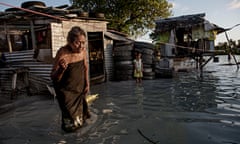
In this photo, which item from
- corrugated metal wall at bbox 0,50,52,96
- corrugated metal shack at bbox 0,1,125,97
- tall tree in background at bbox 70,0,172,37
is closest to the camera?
corrugated metal shack at bbox 0,1,125,97

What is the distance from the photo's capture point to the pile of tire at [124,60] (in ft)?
42.6

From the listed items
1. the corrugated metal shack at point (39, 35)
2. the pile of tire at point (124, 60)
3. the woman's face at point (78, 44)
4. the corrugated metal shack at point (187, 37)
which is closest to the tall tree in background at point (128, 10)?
the corrugated metal shack at point (187, 37)

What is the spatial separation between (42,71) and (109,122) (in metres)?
5.50

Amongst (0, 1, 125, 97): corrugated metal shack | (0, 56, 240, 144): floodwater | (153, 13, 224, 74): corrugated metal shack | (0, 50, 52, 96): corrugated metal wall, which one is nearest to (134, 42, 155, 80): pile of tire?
(0, 1, 125, 97): corrugated metal shack

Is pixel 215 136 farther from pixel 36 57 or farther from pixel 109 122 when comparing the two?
pixel 36 57

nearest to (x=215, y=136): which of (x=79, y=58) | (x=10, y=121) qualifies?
(x=79, y=58)

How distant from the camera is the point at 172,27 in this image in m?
19.0

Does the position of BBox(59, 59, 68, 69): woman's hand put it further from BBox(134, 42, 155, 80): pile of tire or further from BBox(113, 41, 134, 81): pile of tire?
BBox(134, 42, 155, 80): pile of tire

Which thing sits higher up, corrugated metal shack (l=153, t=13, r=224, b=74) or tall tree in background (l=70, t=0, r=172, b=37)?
tall tree in background (l=70, t=0, r=172, b=37)

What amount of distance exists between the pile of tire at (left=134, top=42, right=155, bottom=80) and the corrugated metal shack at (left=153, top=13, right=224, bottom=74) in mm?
3927

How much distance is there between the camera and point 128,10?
74.2 feet

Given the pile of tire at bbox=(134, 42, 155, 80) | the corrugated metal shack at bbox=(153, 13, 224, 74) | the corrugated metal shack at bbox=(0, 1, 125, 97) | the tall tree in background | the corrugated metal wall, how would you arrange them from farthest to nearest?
the tall tree in background < the corrugated metal shack at bbox=(153, 13, 224, 74) < the pile of tire at bbox=(134, 42, 155, 80) < the corrugated metal wall < the corrugated metal shack at bbox=(0, 1, 125, 97)

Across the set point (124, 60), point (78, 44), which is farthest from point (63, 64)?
point (124, 60)

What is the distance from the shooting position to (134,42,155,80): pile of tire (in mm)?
13133
